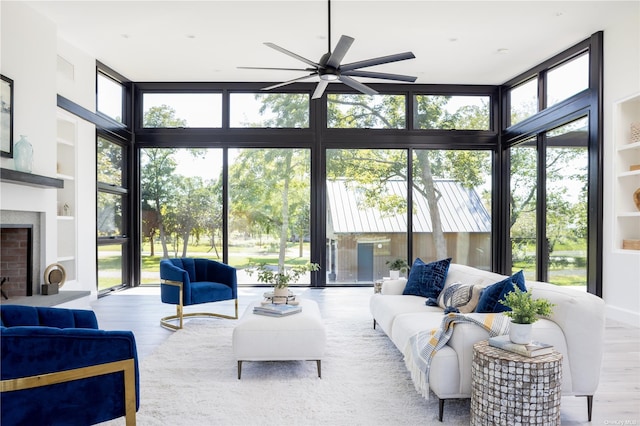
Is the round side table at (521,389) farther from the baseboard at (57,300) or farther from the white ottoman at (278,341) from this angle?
the baseboard at (57,300)

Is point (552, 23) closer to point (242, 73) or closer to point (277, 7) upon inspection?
point (277, 7)

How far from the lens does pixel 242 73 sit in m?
6.97

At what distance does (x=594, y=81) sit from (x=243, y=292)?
5.63 metres

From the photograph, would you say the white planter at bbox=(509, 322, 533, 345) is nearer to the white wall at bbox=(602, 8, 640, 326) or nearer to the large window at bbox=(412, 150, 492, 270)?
the white wall at bbox=(602, 8, 640, 326)

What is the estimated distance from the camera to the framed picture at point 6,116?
4.19m

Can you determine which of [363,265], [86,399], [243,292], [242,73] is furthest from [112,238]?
[86,399]

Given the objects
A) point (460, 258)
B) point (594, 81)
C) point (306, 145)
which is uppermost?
point (594, 81)

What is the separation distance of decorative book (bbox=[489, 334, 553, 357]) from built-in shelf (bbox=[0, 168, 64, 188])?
414 centimetres

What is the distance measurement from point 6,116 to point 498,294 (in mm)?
4582

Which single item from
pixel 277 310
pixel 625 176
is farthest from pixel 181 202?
Answer: pixel 625 176

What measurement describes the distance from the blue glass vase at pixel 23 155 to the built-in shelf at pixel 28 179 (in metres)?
0.14

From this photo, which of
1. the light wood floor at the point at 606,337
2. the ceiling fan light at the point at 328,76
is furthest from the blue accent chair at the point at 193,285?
the ceiling fan light at the point at 328,76

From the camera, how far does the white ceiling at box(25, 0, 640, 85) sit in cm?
478

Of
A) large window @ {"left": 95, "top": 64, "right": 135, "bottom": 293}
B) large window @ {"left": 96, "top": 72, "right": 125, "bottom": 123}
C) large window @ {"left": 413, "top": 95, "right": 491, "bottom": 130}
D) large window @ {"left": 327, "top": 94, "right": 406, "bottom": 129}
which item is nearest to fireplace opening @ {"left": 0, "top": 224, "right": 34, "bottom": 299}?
large window @ {"left": 95, "top": 64, "right": 135, "bottom": 293}
